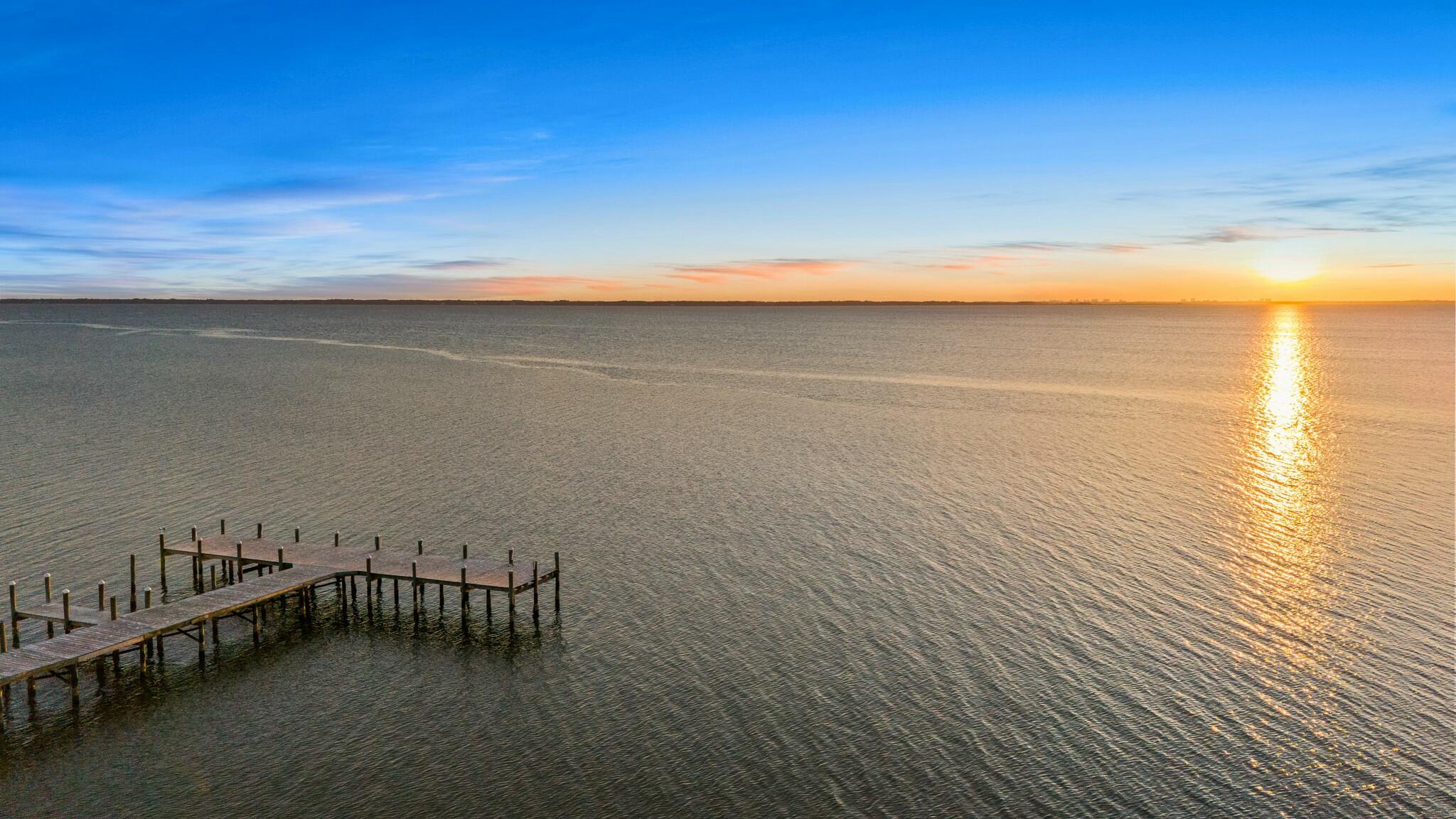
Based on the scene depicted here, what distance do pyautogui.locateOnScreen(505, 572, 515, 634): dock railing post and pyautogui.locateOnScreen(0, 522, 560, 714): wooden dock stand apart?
0.13 ft

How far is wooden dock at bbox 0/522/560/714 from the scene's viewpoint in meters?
26.4

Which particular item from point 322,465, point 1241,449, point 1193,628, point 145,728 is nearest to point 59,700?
point 145,728

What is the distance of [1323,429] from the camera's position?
245ft

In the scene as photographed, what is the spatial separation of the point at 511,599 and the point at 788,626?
31.7 feet

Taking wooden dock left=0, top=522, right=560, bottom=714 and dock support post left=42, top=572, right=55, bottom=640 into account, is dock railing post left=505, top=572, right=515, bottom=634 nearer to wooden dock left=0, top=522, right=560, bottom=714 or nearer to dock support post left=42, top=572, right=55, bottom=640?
wooden dock left=0, top=522, right=560, bottom=714

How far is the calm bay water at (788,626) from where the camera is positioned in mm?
22625

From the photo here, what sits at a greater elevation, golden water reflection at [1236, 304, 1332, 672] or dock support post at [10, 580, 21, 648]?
dock support post at [10, 580, 21, 648]

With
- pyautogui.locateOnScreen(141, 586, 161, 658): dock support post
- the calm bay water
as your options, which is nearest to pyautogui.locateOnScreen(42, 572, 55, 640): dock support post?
pyautogui.locateOnScreen(141, 586, 161, 658): dock support post

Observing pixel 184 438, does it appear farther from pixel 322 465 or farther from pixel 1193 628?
pixel 1193 628

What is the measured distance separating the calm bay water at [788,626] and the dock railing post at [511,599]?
20.8 inches

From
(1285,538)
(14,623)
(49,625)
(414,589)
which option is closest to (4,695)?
(14,623)

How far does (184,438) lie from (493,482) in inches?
1034

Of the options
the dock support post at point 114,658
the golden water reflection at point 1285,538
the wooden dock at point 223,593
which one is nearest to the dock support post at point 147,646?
the wooden dock at point 223,593

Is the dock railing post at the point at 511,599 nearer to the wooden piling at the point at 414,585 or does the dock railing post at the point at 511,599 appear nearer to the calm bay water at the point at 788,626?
the calm bay water at the point at 788,626
